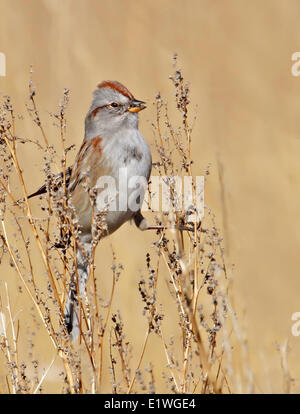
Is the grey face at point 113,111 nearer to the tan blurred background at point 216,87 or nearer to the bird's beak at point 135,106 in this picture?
the bird's beak at point 135,106

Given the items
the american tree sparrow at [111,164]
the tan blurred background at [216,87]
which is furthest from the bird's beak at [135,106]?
the tan blurred background at [216,87]

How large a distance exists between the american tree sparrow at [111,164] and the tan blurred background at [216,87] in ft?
3.20

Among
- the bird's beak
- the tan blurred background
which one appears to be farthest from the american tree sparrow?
the tan blurred background

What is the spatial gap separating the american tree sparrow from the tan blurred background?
97 centimetres

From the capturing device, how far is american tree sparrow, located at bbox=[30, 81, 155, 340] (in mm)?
2705

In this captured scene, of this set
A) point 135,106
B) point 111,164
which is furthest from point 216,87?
point 111,164

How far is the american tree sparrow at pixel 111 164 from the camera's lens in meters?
2.71

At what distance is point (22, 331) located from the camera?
4195 millimetres

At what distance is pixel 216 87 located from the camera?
162 inches

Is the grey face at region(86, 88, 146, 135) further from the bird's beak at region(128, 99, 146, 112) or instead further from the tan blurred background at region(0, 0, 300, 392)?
the tan blurred background at region(0, 0, 300, 392)

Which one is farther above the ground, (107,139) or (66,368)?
(107,139)
